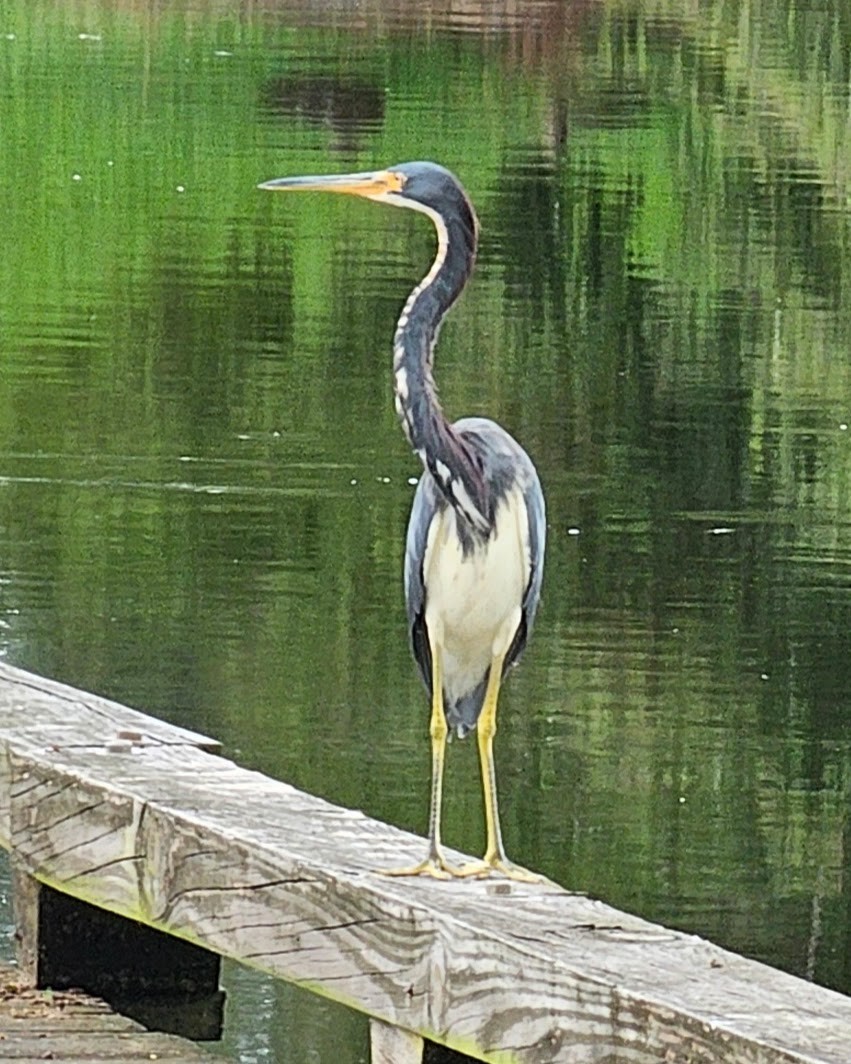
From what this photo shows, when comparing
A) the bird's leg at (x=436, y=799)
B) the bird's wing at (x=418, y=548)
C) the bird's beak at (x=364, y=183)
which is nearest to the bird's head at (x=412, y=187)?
the bird's beak at (x=364, y=183)

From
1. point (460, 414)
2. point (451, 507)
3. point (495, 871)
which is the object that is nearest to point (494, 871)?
point (495, 871)

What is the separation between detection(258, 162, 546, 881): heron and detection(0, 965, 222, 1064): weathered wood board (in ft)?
1.50

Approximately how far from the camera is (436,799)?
14.2 ft

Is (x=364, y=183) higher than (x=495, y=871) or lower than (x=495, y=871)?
higher

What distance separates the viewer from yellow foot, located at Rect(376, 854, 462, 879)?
408cm

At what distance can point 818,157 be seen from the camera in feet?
78.3

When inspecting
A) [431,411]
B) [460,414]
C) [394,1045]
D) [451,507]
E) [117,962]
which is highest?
[431,411]

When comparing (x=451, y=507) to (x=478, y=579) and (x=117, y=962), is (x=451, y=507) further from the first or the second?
(x=117, y=962)

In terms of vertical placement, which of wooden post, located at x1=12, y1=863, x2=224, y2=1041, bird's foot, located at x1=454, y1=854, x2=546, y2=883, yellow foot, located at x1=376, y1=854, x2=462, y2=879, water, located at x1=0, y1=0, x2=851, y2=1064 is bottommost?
water, located at x1=0, y1=0, x2=851, y2=1064

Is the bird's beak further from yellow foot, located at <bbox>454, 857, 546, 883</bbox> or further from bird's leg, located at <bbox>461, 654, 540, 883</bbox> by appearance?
yellow foot, located at <bbox>454, 857, 546, 883</bbox>

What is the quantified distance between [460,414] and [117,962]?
775 centimetres

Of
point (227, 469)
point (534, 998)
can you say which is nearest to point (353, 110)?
point (227, 469)

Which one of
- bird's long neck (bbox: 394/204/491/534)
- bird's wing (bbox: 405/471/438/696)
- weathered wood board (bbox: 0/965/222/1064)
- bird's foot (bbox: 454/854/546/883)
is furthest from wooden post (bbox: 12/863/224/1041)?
bird's long neck (bbox: 394/204/491/534)

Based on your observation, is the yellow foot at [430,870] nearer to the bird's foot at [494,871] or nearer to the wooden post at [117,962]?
the bird's foot at [494,871]
